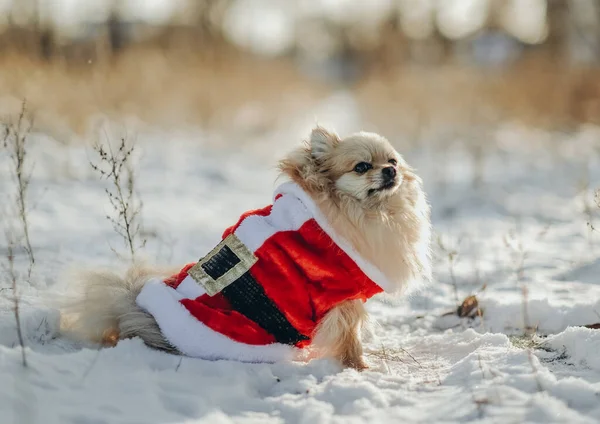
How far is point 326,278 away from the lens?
279 centimetres

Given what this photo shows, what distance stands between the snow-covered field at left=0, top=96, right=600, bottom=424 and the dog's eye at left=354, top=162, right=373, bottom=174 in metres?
0.45

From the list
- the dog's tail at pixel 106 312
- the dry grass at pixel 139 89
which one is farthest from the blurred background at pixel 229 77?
the dog's tail at pixel 106 312

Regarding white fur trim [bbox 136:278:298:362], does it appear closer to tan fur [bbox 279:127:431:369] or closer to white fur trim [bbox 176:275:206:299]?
white fur trim [bbox 176:275:206:299]

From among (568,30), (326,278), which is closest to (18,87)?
(326,278)

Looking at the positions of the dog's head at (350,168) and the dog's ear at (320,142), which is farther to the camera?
the dog's ear at (320,142)

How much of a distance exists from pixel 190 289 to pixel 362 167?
3.39 ft

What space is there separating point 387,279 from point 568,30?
1905cm

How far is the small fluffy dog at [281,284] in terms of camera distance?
2.69 meters

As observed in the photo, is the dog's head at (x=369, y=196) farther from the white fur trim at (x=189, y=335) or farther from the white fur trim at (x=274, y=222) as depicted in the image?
the white fur trim at (x=189, y=335)

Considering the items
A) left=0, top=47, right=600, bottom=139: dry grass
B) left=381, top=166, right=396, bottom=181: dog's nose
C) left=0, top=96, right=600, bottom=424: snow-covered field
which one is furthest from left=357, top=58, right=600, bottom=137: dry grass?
left=381, top=166, right=396, bottom=181: dog's nose

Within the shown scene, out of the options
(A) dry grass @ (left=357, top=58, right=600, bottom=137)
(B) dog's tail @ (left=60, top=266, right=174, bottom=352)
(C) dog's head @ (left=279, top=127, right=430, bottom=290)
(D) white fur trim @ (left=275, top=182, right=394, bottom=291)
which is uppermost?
(A) dry grass @ (left=357, top=58, right=600, bottom=137)

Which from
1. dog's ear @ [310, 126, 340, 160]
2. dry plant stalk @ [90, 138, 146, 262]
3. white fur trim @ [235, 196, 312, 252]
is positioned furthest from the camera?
dry plant stalk @ [90, 138, 146, 262]

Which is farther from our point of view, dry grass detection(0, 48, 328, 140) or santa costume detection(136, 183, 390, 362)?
dry grass detection(0, 48, 328, 140)

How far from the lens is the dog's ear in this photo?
315 centimetres
